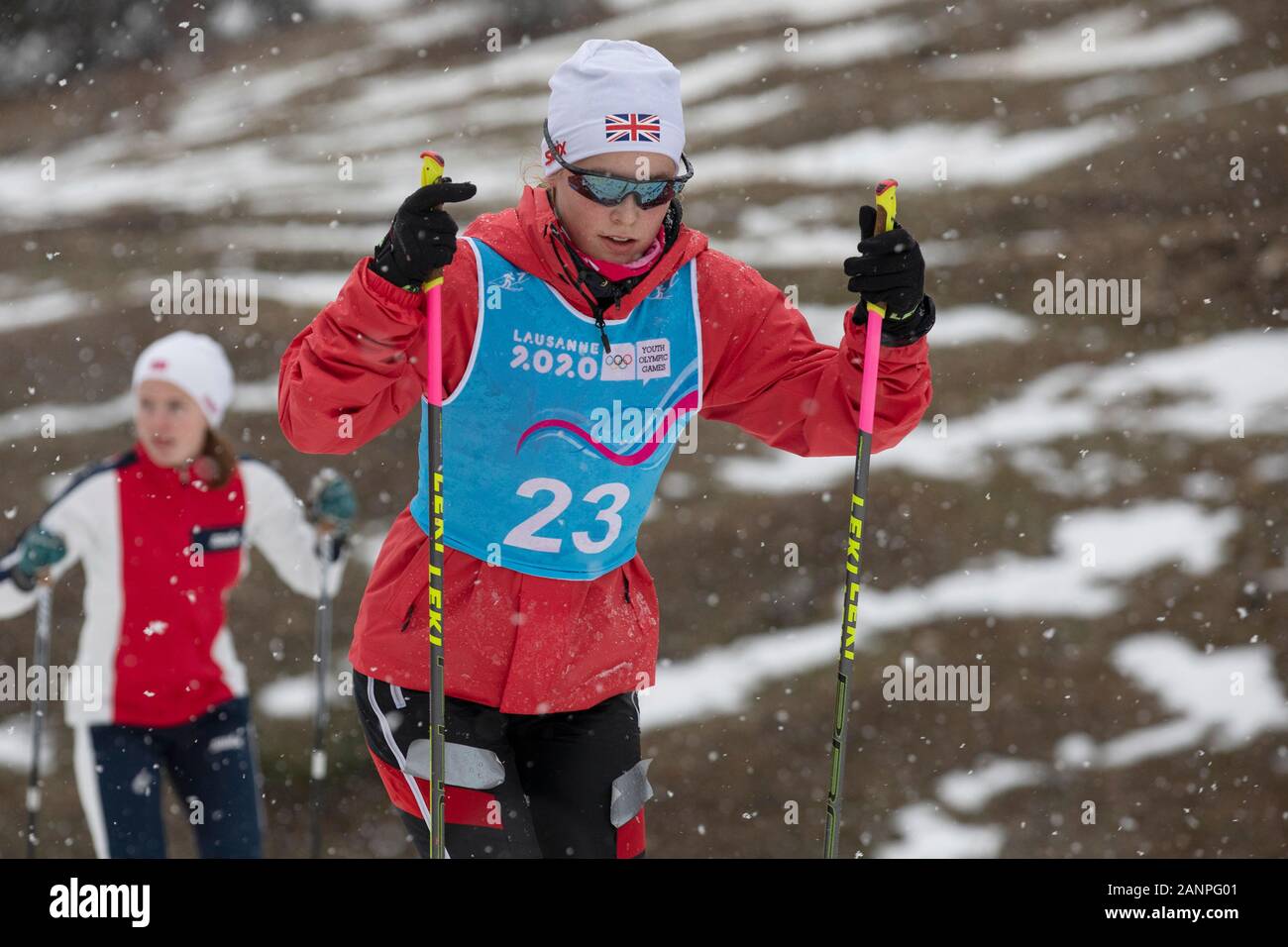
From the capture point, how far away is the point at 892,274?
3.10 meters

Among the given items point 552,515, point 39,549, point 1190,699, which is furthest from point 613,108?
point 1190,699

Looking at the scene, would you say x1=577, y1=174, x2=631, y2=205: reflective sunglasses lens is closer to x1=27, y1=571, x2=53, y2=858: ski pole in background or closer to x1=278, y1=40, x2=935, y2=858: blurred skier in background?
x1=278, y1=40, x2=935, y2=858: blurred skier in background

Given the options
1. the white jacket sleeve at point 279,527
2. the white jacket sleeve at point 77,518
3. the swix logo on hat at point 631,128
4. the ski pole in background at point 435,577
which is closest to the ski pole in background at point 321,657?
the white jacket sleeve at point 279,527

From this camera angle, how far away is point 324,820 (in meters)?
7.59

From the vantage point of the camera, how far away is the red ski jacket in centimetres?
290

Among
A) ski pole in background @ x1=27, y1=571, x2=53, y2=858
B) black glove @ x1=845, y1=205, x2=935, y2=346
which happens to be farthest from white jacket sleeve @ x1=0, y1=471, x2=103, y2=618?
black glove @ x1=845, y1=205, x2=935, y2=346

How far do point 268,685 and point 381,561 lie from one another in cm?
574

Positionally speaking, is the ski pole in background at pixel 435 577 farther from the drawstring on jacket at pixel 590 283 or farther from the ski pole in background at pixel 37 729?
the ski pole in background at pixel 37 729

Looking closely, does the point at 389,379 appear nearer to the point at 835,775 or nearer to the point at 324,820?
the point at 835,775

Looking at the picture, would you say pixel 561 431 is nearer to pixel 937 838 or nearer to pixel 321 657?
pixel 321 657

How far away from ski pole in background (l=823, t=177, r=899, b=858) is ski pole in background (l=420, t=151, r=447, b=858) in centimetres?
95

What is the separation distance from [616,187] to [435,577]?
3.19ft

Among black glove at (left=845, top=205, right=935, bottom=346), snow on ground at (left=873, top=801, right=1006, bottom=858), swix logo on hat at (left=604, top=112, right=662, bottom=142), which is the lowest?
snow on ground at (left=873, top=801, right=1006, bottom=858)

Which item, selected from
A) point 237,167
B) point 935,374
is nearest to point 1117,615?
point 935,374
